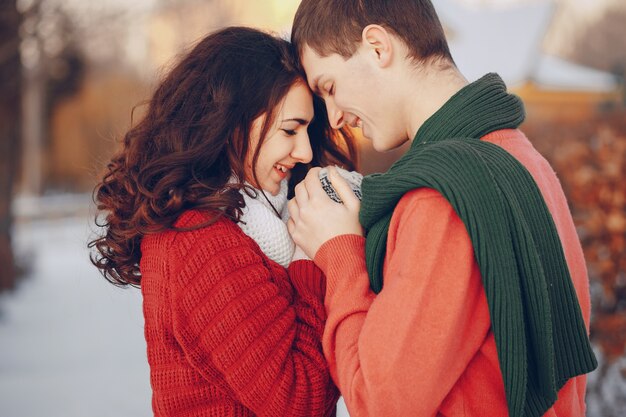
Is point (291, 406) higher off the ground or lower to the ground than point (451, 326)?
lower

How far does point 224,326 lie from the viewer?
1.91 m

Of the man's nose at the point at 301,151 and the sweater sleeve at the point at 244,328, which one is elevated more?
the man's nose at the point at 301,151

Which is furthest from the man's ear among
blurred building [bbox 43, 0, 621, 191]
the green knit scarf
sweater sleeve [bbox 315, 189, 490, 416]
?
blurred building [bbox 43, 0, 621, 191]

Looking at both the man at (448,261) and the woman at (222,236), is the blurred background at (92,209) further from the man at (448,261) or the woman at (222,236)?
the man at (448,261)

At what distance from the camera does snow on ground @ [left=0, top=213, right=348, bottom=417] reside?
5223 mm

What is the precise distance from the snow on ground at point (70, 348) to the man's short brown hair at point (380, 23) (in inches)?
56.8

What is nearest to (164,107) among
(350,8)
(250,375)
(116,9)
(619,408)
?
(350,8)

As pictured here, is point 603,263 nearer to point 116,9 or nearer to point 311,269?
point 311,269

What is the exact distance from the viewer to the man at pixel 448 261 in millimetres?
1539

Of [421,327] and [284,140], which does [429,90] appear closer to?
[284,140]

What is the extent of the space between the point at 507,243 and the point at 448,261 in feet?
0.45

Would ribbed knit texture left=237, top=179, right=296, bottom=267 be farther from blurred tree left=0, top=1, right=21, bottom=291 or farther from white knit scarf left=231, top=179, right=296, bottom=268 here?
blurred tree left=0, top=1, right=21, bottom=291

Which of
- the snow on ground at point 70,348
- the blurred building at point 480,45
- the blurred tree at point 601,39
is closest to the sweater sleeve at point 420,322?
the snow on ground at point 70,348

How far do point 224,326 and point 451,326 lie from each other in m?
0.67
